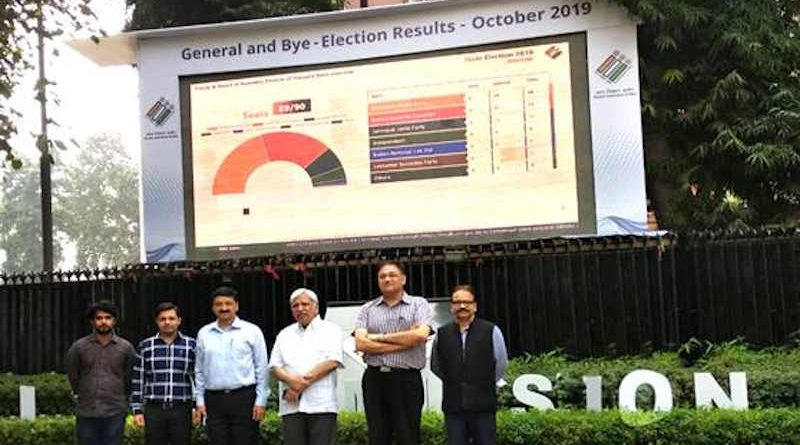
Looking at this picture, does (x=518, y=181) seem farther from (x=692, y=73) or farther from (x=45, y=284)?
(x=45, y=284)

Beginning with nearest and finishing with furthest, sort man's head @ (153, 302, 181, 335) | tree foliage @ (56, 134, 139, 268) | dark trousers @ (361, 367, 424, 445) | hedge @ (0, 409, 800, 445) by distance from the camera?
dark trousers @ (361, 367, 424, 445) → man's head @ (153, 302, 181, 335) → hedge @ (0, 409, 800, 445) → tree foliage @ (56, 134, 139, 268)

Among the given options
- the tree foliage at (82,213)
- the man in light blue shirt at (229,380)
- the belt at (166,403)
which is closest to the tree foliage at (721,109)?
the man in light blue shirt at (229,380)

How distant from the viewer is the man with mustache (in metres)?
7.41

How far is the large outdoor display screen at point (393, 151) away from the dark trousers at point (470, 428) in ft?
15.7

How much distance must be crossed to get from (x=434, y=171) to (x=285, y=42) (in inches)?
104

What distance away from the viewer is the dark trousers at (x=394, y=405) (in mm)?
6637

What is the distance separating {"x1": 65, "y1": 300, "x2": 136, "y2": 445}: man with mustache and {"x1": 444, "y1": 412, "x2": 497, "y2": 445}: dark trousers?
8.63 ft

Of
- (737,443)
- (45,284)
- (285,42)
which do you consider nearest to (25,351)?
(45,284)

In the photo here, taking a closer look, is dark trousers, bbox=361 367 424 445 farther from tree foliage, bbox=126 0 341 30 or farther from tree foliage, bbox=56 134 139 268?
tree foliage, bbox=56 134 139 268

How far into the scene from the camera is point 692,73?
12.2m

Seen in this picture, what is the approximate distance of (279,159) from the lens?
12133 mm

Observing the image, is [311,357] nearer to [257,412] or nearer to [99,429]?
[257,412]

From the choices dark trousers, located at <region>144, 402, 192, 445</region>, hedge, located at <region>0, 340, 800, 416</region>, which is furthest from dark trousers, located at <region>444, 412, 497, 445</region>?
hedge, located at <region>0, 340, 800, 416</region>

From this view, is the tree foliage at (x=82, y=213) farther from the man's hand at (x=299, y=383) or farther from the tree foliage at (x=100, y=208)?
the man's hand at (x=299, y=383)
